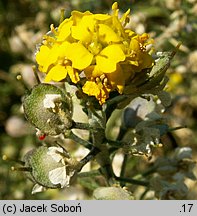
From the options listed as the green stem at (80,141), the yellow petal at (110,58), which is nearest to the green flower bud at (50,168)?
the green stem at (80,141)

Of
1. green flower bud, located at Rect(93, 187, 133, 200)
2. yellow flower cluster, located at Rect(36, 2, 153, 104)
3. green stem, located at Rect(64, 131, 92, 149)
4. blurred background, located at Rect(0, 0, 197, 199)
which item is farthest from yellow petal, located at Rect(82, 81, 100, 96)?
blurred background, located at Rect(0, 0, 197, 199)

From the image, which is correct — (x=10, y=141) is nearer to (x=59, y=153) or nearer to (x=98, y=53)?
(x=59, y=153)

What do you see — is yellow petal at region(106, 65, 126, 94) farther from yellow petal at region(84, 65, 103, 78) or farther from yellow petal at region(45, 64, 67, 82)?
yellow petal at region(45, 64, 67, 82)

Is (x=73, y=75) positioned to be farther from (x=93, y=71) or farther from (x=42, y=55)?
(x=42, y=55)

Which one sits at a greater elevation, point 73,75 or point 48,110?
point 73,75

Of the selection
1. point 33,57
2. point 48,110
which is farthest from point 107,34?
point 33,57

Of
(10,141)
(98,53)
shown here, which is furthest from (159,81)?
(10,141)
